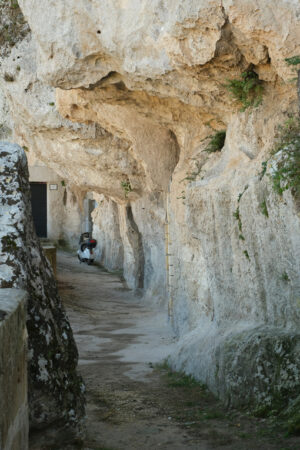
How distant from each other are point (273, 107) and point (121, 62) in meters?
2.23

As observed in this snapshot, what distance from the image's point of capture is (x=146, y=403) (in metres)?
7.15

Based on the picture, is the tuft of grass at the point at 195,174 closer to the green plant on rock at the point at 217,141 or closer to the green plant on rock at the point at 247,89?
the green plant on rock at the point at 217,141

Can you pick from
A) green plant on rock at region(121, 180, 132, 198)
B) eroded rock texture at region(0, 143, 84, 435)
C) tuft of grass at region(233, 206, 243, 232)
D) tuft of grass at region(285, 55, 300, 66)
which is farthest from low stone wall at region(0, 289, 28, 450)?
green plant on rock at region(121, 180, 132, 198)

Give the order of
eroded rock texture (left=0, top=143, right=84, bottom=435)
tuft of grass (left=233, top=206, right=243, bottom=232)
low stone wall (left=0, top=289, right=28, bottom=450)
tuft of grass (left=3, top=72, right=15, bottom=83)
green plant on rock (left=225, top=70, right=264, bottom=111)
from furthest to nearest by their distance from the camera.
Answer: tuft of grass (left=3, top=72, right=15, bottom=83) → green plant on rock (left=225, top=70, right=264, bottom=111) → tuft of grass (left=233, top=206, right=243, bottom=232) → eroded rock texture (left=0, top=143, right=84, bottom=435) → low stone wall (left=0, top=289, right=28, bottom=450)

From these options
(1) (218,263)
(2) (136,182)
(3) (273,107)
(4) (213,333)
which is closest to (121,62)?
(3) (273,107)

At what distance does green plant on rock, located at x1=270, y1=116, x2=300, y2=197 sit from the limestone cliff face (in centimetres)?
12

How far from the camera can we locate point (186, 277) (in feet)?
34.6

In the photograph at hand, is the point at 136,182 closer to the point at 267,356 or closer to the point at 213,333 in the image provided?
the point at 213,333

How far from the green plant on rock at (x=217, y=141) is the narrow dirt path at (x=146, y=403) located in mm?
3418

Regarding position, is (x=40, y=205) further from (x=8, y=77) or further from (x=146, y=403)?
(x=146, y=403)

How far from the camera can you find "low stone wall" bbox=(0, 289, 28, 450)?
8.70 feet

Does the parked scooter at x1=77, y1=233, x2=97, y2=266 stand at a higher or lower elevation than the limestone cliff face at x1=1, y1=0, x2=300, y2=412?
lower

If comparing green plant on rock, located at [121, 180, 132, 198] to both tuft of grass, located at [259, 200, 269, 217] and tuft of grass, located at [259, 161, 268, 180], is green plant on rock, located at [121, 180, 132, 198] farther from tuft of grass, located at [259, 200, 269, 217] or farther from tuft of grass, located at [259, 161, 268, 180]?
tuft of grass, located at [259, 200, 269, 217]

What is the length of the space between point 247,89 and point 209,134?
276cm
